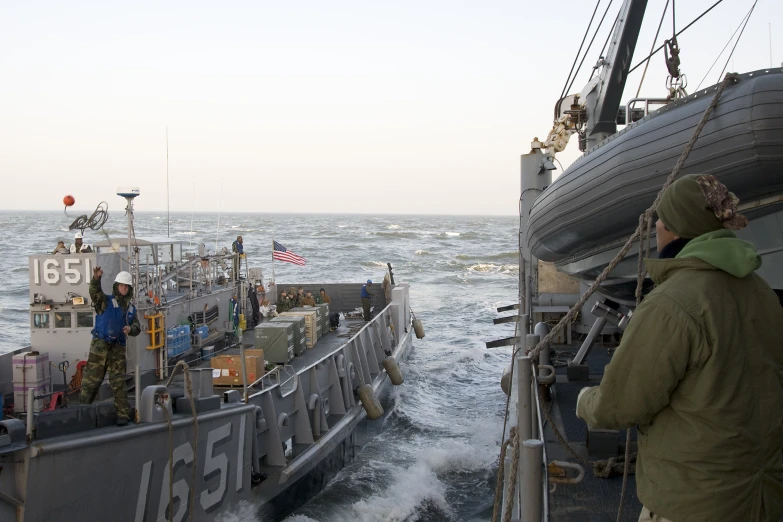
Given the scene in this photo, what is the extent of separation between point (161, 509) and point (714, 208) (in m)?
5.93

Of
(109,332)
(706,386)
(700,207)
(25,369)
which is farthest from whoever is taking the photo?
(25,369)

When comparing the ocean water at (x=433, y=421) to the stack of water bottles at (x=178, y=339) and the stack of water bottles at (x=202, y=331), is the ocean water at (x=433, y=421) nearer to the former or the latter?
the stack of water bottles at (x=202, y=331)

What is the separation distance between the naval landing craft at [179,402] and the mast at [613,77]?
5.47 meters

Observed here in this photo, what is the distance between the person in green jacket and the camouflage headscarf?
64mm

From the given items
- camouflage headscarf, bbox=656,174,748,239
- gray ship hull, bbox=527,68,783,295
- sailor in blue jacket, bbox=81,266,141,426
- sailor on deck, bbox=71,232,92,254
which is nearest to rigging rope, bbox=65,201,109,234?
sailor on deck, bbox=71,232,92,254

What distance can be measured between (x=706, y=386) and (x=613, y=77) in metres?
7.76

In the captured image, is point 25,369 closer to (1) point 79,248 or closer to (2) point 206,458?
(1) point 79,248

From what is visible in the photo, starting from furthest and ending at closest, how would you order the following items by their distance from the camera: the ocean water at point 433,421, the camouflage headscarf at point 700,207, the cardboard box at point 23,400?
the ocean water at point 433,421 → the cardboard box at point 23,400 → the camouflage headscarf at point 700,207

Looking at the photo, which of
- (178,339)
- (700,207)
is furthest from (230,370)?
(700,207)

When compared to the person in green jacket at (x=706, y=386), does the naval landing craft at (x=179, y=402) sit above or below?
below

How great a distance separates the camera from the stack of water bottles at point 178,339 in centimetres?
1049

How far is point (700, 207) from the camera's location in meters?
2.27

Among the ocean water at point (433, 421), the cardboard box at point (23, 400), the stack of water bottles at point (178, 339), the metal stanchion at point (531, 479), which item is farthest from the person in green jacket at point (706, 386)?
the stack of water bottles at point (178, 339)

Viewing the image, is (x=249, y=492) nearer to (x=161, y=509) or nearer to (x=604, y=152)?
(x=161, y=509)
